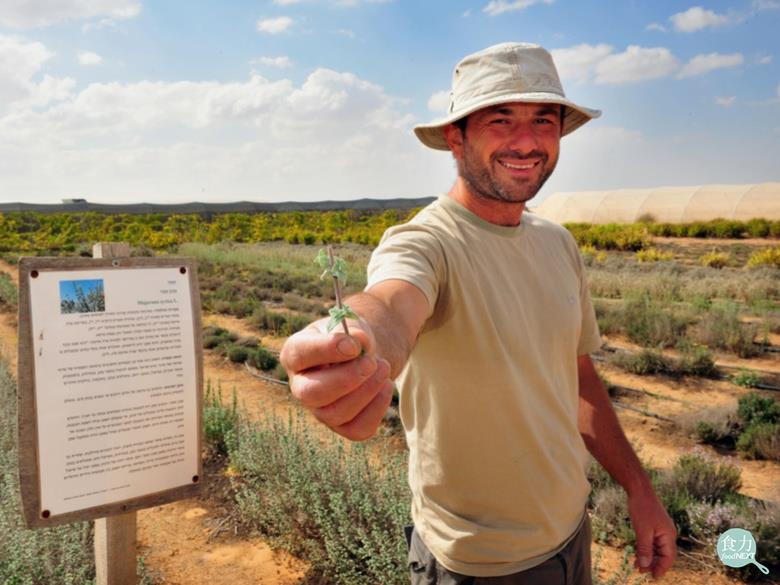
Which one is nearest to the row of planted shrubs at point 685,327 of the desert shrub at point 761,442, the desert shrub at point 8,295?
the desert shrub at point 761,442

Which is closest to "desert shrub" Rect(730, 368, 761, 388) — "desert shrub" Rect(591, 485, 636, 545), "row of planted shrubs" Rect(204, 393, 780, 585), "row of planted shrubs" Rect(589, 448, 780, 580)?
"row of planted shrubs" Rect(589, 448, 780, 580)

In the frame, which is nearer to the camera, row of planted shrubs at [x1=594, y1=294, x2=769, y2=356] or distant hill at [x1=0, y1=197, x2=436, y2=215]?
row of planted shrubs at [x1=594, y1=294, x2=769, y2=356]

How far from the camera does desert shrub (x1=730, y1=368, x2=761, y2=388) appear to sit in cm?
720

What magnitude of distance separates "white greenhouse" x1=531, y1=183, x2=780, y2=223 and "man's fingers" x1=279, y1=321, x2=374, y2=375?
116ft

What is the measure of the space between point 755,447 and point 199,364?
5.15 metres

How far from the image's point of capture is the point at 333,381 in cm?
85

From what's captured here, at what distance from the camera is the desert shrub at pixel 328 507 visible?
3.32 m

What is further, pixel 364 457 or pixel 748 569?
pixel 364 457

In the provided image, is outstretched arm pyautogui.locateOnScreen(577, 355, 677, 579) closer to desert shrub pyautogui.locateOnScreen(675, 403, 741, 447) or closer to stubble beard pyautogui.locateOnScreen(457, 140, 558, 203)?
stubble beard pyautogui.locateOnScreen(457, 140, 558, 203)

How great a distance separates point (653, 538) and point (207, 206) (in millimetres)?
75062

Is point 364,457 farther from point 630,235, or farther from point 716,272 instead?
point 630,235

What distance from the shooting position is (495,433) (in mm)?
1640

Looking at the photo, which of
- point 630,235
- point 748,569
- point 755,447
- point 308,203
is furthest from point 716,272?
point 308,203

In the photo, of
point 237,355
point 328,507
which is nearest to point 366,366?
point 328,507
